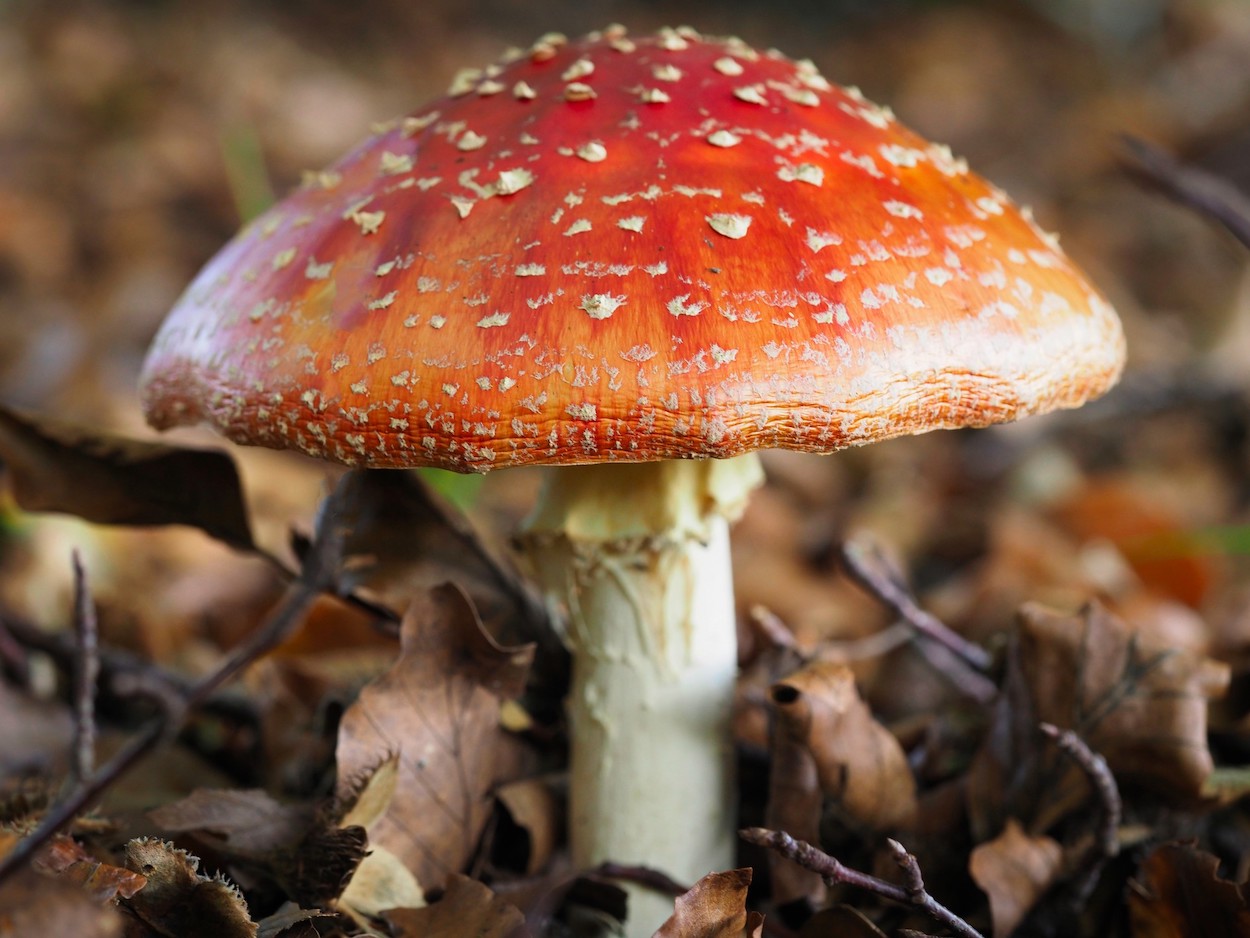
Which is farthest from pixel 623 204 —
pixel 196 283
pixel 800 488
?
pixel 800 488

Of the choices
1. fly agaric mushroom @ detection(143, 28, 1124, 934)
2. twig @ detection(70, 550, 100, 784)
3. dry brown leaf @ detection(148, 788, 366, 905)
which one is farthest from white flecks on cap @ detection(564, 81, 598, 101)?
dry brown leaf @ detection(148, 788, 366, 905)

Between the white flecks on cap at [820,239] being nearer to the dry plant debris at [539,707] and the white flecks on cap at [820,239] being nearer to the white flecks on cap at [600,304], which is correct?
the white flecks on cap at [600,304]

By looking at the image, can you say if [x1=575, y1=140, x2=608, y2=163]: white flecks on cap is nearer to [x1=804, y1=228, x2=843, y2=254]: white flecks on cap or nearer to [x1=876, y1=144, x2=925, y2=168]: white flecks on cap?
[x1=804, y1=228, x2=843, y2=254]: white flecks on cap

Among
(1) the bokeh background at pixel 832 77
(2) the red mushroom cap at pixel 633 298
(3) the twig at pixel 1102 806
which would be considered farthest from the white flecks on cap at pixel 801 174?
(1) the bokeh background at pixel 832 77

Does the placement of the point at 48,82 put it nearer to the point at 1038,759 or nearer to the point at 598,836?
the point at 598,836

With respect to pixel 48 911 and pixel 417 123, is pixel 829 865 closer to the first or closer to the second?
pixel 48 911

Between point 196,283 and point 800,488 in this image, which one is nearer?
point 196,283
